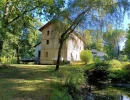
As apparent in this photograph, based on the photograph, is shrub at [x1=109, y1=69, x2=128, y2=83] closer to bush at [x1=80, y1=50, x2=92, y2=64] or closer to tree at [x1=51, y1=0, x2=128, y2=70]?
tree at [x1=51, y1=0, x2=128, y2=70]

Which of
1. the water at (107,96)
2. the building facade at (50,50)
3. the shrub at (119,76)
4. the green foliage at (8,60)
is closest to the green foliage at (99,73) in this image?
the shrub at (119,76)

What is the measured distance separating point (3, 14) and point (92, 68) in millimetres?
12230

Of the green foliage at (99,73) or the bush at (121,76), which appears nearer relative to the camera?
the bush at (121,76)

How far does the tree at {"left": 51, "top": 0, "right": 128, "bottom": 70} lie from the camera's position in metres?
18.0

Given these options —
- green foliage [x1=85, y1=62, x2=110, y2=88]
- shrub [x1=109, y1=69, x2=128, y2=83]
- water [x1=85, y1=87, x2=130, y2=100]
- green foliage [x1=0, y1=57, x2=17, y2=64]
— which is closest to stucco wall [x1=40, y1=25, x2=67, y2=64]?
green foliage [x1=0, y1=57, x2=17, y2=64]

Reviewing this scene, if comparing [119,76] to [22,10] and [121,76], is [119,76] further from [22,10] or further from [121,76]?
[22,10]

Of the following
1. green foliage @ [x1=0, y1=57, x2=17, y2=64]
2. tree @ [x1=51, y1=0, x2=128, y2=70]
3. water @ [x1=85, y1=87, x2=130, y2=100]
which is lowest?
water @ [x1=85, y1=87, x2=130, y2=100]

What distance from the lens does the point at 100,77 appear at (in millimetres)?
25391

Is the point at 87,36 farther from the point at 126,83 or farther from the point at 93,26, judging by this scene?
the point at 126,83

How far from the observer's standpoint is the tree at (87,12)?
1802cm

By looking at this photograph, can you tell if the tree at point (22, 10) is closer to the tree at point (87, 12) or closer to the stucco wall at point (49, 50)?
the tree at point (87, 12)

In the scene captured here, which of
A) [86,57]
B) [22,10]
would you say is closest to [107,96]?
[22,10]

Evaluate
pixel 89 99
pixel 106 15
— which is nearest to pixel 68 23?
pixel 106 15

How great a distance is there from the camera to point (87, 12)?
751 inches
